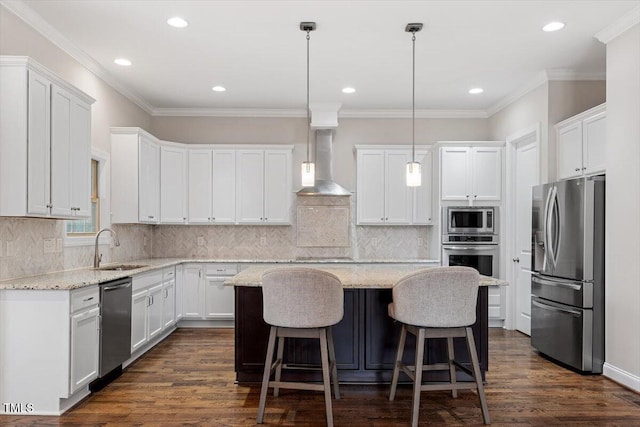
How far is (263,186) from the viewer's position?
6.25 metres

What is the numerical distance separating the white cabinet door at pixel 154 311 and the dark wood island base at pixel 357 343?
1439 millimetres

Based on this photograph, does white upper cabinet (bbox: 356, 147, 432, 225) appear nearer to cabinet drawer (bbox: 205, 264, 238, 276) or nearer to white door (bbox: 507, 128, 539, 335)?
white door (bbox: 507, 128, 539, 335)

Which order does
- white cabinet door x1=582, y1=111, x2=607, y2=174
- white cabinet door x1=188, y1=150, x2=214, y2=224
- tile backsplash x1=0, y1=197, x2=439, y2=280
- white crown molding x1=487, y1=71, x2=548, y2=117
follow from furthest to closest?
tile backsplash x1=0, y1=197, x2=439, y2=280
white cabinet door x1=188, y1=150, x2=214, y2=224
white crown molding x1=487, y1=71, x2=548, y2=117
white cabinet door x1=582, y1=111, x2=607, y2=174

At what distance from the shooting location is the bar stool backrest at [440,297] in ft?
9.82

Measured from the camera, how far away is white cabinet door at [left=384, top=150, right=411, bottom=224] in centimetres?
630

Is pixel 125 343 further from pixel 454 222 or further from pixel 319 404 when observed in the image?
pixel 454 222

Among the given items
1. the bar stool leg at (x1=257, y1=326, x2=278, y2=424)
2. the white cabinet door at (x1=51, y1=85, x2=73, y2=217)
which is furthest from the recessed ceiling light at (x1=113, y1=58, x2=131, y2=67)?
the bar stool leg at (x1=257, y1=326, x2=278, y2=424)

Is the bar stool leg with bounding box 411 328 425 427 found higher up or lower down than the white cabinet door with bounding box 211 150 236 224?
lower down

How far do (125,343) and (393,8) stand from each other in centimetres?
353

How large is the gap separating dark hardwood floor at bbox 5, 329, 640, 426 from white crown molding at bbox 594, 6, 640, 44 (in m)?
2.88

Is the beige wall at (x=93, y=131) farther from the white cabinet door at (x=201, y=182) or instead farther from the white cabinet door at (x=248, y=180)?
the white cabinet door at (x=248, y=180)

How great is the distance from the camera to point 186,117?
6625 mm

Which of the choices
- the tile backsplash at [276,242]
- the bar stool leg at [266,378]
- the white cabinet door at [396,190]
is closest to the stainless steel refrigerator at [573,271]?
the white cabinet door at [396,190]

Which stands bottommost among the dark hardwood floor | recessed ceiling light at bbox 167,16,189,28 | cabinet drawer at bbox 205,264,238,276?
the dark hardwood floor
